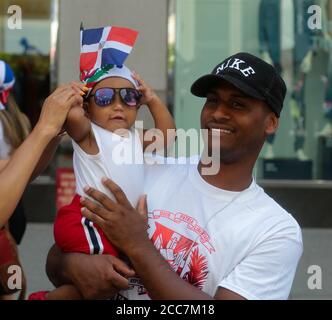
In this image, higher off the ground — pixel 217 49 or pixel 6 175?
pixel 217 49

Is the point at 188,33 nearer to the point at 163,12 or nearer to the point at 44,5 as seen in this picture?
the point at 44,5

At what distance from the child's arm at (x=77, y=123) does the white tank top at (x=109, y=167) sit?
0.22ft

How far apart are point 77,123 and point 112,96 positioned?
31 centimetres

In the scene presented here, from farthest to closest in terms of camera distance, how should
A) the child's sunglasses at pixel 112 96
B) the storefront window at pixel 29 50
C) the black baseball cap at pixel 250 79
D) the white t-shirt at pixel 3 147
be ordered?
the storefront window at pixel 29 50
the white t-shirt at pixel 3 147
the child's sunglasses at pixel 112 96
the black baseball cap at pixel 250 79

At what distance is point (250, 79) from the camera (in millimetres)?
2412

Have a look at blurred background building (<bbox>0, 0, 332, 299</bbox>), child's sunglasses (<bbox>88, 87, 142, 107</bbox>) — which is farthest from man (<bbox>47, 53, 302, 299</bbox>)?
blurred background building (<bbox>0, 0, 332, 299</bbox>)

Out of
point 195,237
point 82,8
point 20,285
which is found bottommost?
point 20,285

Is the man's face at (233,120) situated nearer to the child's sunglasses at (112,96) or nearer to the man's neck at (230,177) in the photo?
the man's neck at (230,177)

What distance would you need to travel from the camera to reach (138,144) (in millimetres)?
2771

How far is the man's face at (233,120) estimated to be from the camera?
244 centimetres

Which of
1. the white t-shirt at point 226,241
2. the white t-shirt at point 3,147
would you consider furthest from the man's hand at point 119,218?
the white t-shirt at point 3,147

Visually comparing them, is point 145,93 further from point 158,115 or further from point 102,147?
point 102,147
